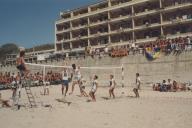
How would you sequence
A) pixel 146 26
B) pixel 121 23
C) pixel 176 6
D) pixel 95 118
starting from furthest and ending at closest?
pixel 121 23 < pixel 146 26 < pixel 176 6 < pixel 95 118

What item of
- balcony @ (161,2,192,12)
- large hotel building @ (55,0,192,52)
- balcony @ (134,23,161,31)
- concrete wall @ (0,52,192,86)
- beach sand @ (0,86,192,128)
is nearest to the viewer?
beach sand @ (0,86,192,128)

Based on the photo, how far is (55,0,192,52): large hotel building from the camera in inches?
1853

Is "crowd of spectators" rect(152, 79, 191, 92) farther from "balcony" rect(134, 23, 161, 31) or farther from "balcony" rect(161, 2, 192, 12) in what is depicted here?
"balcony" rect(134, 23, 161, 31)

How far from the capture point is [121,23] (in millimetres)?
56094

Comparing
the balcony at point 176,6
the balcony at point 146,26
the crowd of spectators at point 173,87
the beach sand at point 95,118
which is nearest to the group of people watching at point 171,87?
the crowd of spectators at point 173,87

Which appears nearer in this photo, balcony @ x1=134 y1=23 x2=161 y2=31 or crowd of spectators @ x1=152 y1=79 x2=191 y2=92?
crowd of spectators @ x1=152 y1=79 x2=191 y2=92

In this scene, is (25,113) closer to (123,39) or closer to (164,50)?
(164,50)

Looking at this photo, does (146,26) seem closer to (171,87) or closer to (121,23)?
(121,23)

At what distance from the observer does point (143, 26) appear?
50.9m

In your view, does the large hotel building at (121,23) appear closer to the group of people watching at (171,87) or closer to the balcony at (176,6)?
the balcony at (176,6)

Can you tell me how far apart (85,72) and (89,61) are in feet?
8.96

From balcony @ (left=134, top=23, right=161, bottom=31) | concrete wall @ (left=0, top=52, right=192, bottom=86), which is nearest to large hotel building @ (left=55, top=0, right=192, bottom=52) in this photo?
balcony @ (left=134, top=23, right=161, bottom=31)

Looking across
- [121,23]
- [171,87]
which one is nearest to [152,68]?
[171,87]

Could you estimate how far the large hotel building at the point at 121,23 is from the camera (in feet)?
154
